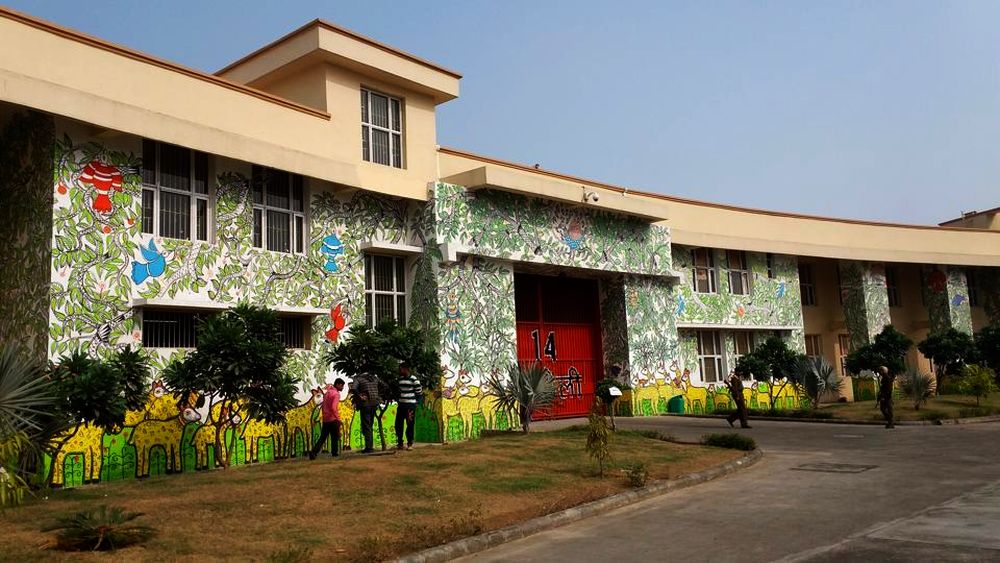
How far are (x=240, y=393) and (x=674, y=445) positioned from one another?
7.86 meters

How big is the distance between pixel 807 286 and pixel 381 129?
2140 cm

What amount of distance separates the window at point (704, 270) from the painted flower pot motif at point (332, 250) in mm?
14290

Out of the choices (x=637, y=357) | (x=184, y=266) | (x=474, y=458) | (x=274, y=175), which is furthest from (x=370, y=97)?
(x=637, y=357)

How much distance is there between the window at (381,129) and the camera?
1803 centimetres

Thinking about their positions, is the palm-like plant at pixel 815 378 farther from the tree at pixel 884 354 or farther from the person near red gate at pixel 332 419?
the person near red gate at pixel 332 419

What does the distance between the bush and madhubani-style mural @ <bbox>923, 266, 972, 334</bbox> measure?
23.3m

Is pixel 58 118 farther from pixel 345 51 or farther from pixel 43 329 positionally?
pixel 345 51

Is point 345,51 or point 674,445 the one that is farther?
point 345,51

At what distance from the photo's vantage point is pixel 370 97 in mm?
18219

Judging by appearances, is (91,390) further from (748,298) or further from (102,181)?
(748,298)

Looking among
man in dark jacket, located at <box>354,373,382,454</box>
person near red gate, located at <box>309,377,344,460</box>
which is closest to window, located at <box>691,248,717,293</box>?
man in dark jacket, located at <box>354,373,382,454</box>

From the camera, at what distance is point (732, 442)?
14797 millimetres

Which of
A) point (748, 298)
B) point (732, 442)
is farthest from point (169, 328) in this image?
point (748, 298)

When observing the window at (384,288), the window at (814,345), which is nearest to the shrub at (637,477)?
the window at (384,288)
